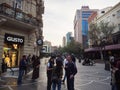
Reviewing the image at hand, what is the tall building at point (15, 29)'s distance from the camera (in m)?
16.6

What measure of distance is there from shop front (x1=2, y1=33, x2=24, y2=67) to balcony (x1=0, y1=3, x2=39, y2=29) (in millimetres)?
1614

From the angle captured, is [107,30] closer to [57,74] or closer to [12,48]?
[12,48]

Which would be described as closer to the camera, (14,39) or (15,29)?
(14,39)

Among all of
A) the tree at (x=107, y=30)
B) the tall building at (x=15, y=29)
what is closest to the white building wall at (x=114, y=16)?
the tree at (x=107, y=30)

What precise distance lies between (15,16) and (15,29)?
2004 millimetres

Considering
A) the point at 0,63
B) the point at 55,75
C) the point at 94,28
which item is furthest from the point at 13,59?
the point at 94,28

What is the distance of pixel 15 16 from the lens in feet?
56.4

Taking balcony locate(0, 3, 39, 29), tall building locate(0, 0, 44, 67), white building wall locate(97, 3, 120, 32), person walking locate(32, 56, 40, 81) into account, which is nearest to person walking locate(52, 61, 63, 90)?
person walking locate(32, 56, 40, 81)

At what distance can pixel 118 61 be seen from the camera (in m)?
7.32

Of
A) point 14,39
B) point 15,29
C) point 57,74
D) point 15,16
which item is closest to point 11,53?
point 14,39

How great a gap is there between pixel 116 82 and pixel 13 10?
1281 centimetres

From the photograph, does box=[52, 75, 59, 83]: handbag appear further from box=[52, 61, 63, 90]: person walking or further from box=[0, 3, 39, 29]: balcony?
box=[0, 3, 39, 29]: balcony

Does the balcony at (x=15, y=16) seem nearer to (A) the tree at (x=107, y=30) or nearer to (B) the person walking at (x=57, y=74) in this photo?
(B) the person walking at (x=57, y=74)

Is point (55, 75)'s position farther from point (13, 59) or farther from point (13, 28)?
point (13, 59)
